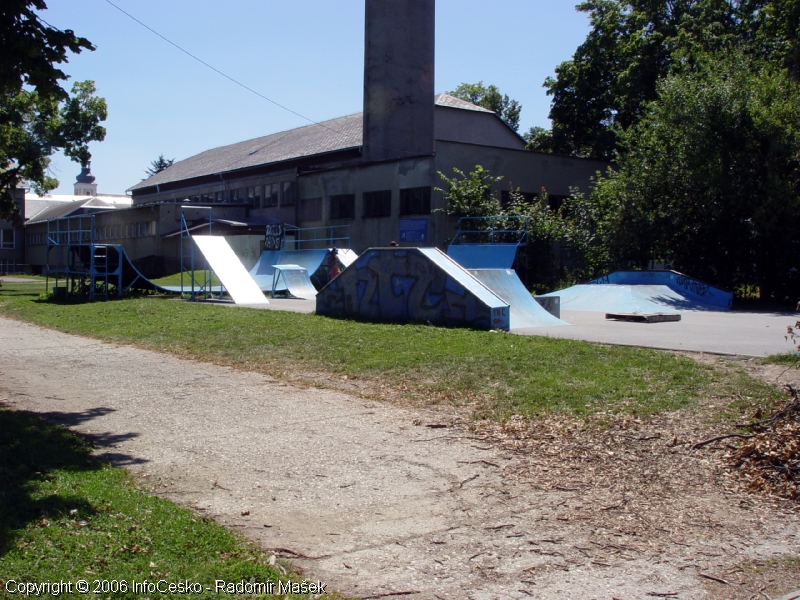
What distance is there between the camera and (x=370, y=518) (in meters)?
4.94

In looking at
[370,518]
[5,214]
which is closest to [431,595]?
[370,518]

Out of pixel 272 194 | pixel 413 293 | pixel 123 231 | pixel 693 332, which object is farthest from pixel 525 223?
pixel 123 231

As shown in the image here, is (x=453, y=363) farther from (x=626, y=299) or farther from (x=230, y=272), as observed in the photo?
(x=230, y=272)

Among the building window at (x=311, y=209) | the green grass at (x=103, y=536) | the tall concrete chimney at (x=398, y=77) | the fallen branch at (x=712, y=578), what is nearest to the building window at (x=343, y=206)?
the building window at (x=311, y=209)

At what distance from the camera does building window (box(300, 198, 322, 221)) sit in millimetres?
38469

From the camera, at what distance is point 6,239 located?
7188 centimetres

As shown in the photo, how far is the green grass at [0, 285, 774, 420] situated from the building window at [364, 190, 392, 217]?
707 inches

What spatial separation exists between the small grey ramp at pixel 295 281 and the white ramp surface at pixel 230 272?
7.71 ft

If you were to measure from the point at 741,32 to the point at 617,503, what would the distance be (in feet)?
112

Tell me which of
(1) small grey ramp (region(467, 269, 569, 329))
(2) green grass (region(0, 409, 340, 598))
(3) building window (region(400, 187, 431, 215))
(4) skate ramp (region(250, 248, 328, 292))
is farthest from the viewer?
(3) building window (region(400, 187, 431, 215))

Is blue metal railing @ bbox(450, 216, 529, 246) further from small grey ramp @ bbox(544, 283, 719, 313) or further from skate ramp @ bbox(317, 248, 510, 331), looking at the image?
skate ramp @ bbox(317, 248, 510, 331)

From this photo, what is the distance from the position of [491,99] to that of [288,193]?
1615 inches

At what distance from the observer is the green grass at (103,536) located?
377 centimetres

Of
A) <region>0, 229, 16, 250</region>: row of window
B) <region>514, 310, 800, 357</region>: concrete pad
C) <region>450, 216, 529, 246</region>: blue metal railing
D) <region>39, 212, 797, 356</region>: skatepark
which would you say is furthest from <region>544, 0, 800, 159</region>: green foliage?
<region>0, 229, 16, 250</region>: row of window
